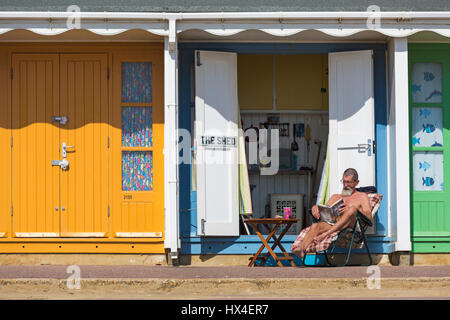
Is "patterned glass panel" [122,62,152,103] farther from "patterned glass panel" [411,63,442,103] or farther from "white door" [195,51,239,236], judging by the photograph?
"patterned glass panel" [411,63,442,103]

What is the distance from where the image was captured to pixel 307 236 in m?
12.9

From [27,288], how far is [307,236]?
11.1 feet

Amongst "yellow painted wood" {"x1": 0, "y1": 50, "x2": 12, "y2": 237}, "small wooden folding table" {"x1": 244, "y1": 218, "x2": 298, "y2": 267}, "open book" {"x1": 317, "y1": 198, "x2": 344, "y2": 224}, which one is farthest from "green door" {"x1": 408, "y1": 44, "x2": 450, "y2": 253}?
"yellow painted wood" {"x1": 0, "y1": 50, "x2": 12, "y2": 237}

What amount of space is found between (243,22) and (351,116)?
1.85 meters

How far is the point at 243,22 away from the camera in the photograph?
12758 mm

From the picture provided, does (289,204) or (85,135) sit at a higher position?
(85,135)

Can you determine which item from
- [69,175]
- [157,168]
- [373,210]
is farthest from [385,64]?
[69,175]

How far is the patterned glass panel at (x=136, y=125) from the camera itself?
13.5 meters

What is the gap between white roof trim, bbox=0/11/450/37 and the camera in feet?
41.4

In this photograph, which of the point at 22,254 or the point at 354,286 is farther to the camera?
the point at 22,254

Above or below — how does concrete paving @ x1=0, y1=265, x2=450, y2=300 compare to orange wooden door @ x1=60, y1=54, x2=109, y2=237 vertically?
below

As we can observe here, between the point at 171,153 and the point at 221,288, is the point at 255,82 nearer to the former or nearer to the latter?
the point at 171,153

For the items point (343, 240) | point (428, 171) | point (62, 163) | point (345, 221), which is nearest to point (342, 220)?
point (345, 221)

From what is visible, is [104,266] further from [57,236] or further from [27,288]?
[27,288]
